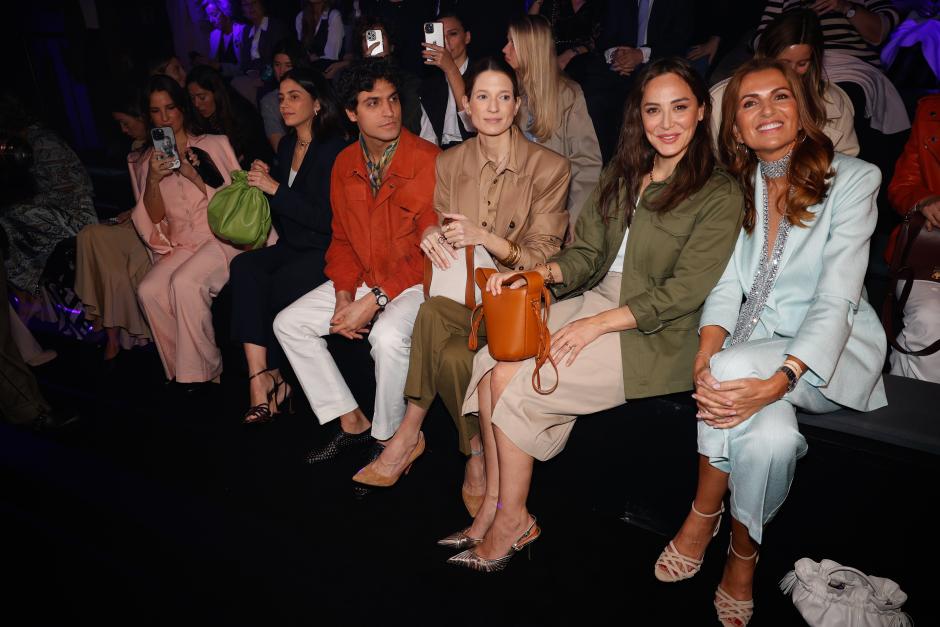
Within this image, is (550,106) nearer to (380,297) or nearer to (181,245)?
(380,297)

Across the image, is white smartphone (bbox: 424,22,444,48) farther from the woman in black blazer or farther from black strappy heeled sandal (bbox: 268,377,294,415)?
black strappy heeled sandal (bbox: 268,377,294,415)

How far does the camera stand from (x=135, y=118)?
14.2 feet

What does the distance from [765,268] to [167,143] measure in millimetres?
3161

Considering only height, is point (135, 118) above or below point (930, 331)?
above

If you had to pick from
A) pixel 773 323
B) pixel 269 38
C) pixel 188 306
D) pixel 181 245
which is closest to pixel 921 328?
pixel 773 323

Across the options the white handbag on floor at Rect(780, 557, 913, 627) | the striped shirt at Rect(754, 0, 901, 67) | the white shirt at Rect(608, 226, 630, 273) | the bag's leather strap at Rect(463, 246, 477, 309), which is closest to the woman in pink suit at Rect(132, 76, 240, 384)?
the bag's leather strap at Rect(463, 246, 477, 309)

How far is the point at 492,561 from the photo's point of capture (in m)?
2.17

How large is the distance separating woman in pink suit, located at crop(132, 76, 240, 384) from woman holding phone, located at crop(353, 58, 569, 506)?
1515mm

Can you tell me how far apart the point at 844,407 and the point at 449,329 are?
1396 millimetres

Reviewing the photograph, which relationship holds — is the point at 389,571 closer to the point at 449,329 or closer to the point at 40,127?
the point at 449,329

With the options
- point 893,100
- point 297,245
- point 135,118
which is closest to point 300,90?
point 297,245

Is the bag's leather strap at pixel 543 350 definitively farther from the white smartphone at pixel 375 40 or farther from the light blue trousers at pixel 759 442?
the white smartphone at pixel 375 40

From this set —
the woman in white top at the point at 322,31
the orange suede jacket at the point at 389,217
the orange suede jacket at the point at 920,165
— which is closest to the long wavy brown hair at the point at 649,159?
the orange suede jacket at the point at 389,217

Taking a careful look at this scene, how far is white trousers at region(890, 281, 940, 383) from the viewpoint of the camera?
91.1 inches
